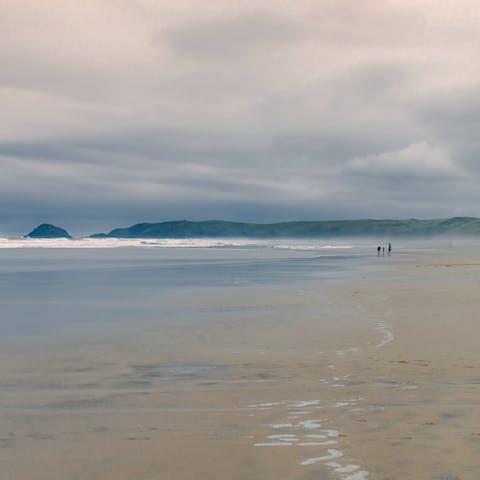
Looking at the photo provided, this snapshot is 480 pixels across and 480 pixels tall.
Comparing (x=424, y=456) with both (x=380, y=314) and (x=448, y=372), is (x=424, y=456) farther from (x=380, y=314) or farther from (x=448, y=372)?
(x=380, y=314)

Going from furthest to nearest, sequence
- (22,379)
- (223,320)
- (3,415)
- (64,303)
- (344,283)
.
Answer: (344,283) < (64,303) < (223,320) < (22,379) < (3,415)

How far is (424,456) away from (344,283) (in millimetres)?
25528

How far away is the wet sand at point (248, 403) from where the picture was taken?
21.6ft

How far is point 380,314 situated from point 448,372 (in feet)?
27.7

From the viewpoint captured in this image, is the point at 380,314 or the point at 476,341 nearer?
the point at 476,341

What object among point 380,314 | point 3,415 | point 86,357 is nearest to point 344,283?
point 380,314

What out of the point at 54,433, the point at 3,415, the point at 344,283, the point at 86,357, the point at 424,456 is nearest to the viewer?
the point at 424,456

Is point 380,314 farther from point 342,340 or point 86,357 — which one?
point 86,357

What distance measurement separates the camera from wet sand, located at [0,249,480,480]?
657 cm

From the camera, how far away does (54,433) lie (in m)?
7.64

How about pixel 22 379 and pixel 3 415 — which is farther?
pixel 22 379

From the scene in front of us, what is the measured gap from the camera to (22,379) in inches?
418

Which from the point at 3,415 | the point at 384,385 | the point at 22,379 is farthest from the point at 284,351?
the point at 3,415

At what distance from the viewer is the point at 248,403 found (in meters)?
9.00
